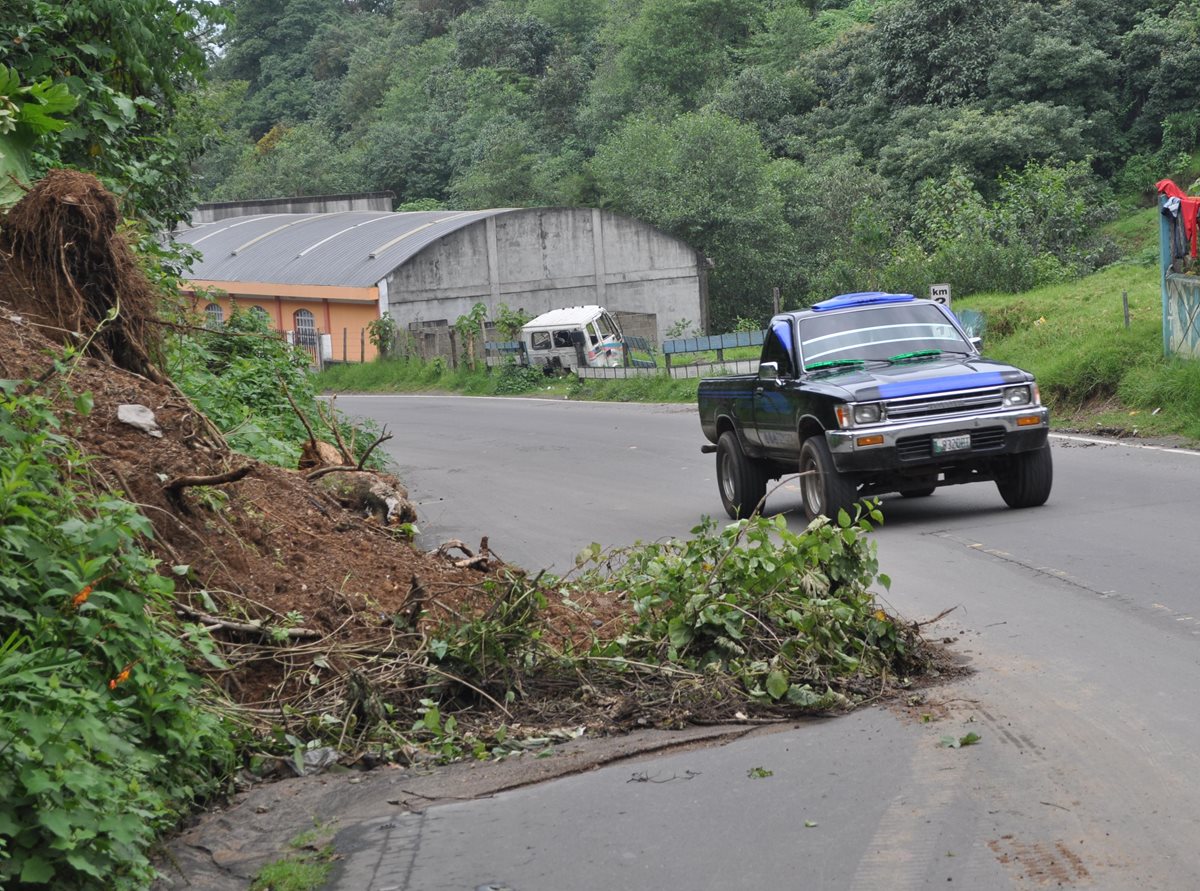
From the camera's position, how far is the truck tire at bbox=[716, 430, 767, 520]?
14438 millimetres

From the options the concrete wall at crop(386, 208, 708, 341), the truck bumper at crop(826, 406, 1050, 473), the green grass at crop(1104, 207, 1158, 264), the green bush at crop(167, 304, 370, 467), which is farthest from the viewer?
the concrete wall at crop(386, 208, 708, 341)

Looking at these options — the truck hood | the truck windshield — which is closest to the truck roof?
the truck windshield

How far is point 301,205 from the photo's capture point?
71812 millimetres

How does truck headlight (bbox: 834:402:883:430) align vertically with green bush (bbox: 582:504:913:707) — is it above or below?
above

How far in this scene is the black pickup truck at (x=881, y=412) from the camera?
12266 millimetres

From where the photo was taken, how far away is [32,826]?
16.1ft

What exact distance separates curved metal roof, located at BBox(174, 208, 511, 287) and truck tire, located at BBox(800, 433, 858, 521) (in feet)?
114

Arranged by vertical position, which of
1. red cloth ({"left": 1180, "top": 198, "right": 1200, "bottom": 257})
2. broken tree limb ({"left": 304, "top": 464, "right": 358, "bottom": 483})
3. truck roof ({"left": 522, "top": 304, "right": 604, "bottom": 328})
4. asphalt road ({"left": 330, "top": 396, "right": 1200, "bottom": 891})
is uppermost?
red cloth ({"left": 1180, "top": 198, "right": 1200, "bottom": 257})

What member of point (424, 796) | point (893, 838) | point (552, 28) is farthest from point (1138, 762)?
point (552, 28)

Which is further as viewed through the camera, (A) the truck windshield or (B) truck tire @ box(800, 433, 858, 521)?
(A) the truck windshield

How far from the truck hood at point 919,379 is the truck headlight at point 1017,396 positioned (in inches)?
2.8

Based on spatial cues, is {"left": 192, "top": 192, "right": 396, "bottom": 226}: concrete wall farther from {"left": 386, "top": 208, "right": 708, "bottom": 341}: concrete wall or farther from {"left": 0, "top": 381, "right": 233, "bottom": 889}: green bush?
→ {"left": 0, "top": 381, "right": 233, "bottom": 889}: green bush

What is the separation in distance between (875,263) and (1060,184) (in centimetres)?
497

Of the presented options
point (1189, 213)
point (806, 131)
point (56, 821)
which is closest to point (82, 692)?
Result: point (56, 821)
